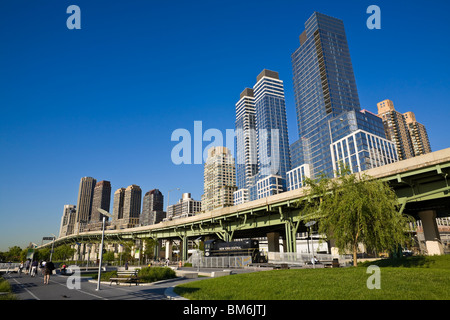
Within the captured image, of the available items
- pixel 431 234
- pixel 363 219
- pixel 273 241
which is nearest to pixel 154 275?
pixel 363 219

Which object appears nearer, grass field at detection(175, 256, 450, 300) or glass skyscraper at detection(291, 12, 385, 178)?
grass field at detection(175, 256, 450, 300)

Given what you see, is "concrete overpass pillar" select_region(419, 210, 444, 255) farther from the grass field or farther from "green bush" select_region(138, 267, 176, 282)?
"green bush" select_region(138, 267, 176, 282)

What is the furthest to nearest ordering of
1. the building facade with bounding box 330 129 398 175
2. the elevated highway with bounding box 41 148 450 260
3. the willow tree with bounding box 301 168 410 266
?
the building facade with bounding box 330 129 398 175
the elevated highway with bounding box 41 148 450 260
the willow tree with bounding box 301 168 410 266

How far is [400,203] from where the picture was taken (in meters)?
31.3

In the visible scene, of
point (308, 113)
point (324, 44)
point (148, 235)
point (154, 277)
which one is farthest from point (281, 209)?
point (324, 44)

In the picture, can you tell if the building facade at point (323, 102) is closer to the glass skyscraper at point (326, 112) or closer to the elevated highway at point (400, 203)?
the glass skyscraper at point (326, 112)

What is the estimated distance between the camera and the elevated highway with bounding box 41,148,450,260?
28.0m

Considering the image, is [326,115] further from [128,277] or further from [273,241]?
[128,277]

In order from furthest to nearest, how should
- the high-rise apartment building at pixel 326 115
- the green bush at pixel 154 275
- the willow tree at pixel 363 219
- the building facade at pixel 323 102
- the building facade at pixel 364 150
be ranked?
1. the building facade at pixel 323 102
2. the high-rise apartment building at pixel 326 115
3. the building facade at pixel 364 150
4. the green bush at pixel 154 275
5. the willow tree at pixel 363 219

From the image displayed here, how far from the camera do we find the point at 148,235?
85688mm

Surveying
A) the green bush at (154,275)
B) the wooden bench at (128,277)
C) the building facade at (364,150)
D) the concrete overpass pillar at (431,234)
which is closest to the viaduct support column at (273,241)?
the concrete overpass pillar at (431,234)

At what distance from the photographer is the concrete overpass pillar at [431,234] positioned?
3369 centimetres

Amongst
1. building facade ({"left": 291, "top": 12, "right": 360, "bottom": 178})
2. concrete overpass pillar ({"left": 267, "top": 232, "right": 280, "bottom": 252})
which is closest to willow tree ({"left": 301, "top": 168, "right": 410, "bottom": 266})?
concrete overpass pillar ({"left": 267, "top": 232, "right": 280, "bottom": 252})
